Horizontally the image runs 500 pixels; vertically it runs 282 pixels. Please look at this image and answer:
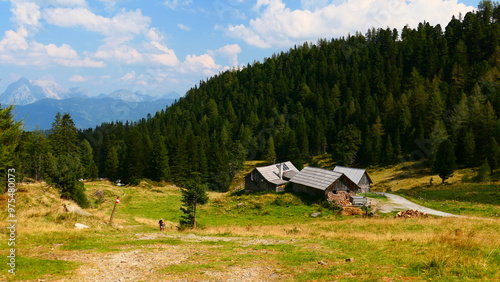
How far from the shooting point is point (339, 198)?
155ft

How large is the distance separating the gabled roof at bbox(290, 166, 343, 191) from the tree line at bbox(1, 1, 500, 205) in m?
18.7

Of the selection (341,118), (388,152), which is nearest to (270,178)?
(388,152)

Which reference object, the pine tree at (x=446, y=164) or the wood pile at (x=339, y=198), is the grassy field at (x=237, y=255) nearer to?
the wood pile at (x=339, y=198)

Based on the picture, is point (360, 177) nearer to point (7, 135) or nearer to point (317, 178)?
point (317, 178)

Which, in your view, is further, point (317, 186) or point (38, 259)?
point (317, 186)

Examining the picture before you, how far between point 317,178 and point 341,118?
84090 mm

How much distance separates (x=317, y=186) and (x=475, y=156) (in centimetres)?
5066

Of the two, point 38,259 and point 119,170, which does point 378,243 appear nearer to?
point 38,259

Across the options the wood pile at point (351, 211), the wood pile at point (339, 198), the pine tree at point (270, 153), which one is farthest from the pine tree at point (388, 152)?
the wood pile at point (351, 211)

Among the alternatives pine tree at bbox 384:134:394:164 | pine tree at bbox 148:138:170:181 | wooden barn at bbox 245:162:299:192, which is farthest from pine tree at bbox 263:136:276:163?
wooden barn at bbox 245:162:299:192

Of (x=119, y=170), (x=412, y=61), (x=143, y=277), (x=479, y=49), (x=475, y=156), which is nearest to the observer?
(x=143, y=277)

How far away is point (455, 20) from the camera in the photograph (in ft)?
536

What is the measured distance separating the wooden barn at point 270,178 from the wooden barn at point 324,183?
6.05m

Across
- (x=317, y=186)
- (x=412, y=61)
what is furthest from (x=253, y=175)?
(x=412, y=61)
